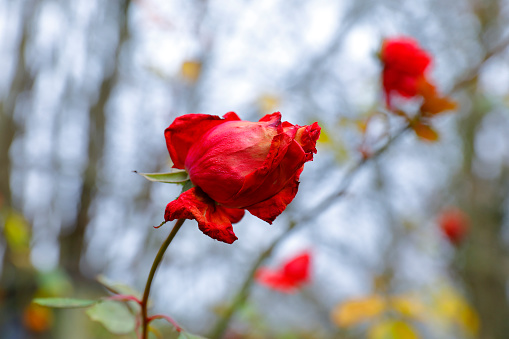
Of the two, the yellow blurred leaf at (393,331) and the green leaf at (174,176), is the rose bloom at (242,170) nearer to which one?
the green leaf at (174,176)

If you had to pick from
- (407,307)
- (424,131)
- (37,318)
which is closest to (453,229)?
(407,307)

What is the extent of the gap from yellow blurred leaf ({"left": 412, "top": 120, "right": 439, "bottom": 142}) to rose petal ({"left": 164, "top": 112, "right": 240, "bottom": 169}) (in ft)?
1.27

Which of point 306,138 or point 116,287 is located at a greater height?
point 306,138

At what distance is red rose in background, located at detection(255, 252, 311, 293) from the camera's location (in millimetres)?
1053

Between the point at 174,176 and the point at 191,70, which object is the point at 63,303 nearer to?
the point at 174,176

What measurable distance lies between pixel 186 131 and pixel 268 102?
1.36 metres

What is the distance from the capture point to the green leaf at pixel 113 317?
42cm

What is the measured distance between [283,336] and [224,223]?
0.88 meters

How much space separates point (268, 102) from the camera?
172 cm

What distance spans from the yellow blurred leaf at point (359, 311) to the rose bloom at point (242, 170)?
0.89m

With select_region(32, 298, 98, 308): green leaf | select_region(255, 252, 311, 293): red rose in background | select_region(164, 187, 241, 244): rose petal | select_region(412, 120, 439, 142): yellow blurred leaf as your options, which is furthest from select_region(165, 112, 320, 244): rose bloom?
select_region(255, 252, 311, 293): red rose in background

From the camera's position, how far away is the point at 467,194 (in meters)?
2.54

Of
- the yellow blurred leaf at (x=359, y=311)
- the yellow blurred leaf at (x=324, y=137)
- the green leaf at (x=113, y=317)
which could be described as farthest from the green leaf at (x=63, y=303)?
the yellow blurred leaf at (x=359, y=311)

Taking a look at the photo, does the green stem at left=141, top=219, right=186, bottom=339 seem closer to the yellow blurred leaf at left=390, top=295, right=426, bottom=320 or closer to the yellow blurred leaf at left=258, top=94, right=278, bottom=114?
the yellow blurred leaf at left=390, top=295, right=426, bottom=320
